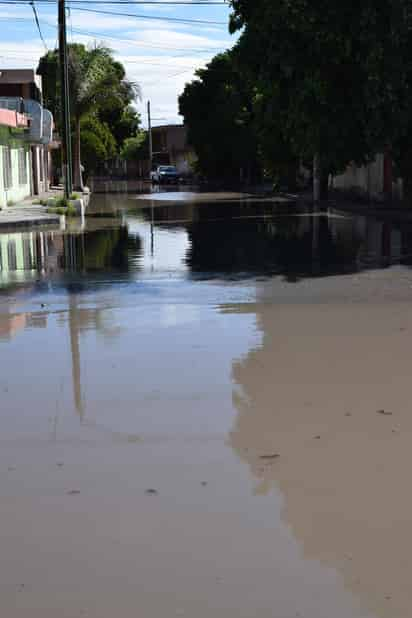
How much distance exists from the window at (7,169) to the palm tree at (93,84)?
9.78 meters

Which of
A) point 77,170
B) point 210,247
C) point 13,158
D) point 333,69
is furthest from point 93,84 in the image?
point 210,247

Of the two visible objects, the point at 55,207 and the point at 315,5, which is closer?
the point at 315,5

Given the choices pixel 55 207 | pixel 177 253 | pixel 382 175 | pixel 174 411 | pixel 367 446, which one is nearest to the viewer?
pixel 367 446

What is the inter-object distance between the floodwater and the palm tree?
35029 mm

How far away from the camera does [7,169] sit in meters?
36.9

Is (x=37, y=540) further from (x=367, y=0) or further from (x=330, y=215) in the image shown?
(x=330, y=215)

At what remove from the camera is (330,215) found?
30578 millimetres

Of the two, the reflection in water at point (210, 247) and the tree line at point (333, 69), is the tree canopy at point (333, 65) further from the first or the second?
the reflection in water at point (210, 247)

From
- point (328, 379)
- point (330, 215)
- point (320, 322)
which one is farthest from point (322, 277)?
point (330, 215)

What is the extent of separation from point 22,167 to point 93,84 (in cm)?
667

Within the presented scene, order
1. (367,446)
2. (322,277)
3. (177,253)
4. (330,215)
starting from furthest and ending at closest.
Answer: (330,215), (177,253), (322,277), (367,446)

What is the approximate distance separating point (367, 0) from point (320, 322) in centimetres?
1280

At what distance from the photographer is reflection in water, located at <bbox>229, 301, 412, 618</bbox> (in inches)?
167

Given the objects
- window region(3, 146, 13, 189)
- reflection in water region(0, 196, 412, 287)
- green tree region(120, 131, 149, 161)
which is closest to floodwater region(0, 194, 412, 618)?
reflection in water region(0, 196, 412, 287)
